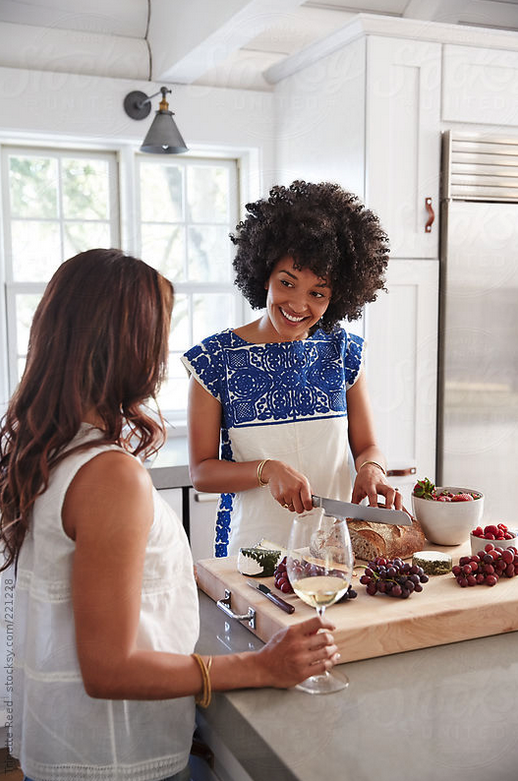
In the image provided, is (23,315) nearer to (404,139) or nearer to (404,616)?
(404,139)

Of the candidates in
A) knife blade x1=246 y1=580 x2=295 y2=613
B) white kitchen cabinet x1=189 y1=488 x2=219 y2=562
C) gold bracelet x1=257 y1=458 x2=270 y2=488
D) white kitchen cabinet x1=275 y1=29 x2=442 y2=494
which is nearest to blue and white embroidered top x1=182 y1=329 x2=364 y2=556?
gold bracelet x1=257 y1=458 x2=270 y2=488

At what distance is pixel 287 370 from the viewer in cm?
171

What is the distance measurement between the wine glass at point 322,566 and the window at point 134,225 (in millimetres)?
2297

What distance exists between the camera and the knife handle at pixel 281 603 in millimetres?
1107

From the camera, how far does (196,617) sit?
39.4 inches

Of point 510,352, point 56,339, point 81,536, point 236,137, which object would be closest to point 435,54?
point 236,137

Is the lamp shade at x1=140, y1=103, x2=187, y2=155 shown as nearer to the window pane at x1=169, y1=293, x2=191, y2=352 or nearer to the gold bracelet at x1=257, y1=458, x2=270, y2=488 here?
the window pane at x1=169, y1=293, x2=191, y2=352

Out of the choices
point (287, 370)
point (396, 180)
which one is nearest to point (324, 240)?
point (287, 370)

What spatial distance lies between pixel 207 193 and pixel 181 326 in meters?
0.59

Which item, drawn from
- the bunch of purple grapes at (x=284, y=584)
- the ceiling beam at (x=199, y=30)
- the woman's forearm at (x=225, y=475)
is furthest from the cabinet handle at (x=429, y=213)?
the bunch of purple grapes at (x=284, y=584)

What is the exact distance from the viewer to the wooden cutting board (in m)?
1.06

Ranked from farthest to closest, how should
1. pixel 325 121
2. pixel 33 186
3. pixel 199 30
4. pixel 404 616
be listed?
1. pixel 33 186
2. pixel 325 121
3. pixel 199 30
4. pixel 404 616

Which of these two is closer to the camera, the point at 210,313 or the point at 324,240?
the point at 324,240

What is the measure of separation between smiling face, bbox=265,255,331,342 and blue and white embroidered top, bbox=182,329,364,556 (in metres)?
0.09
